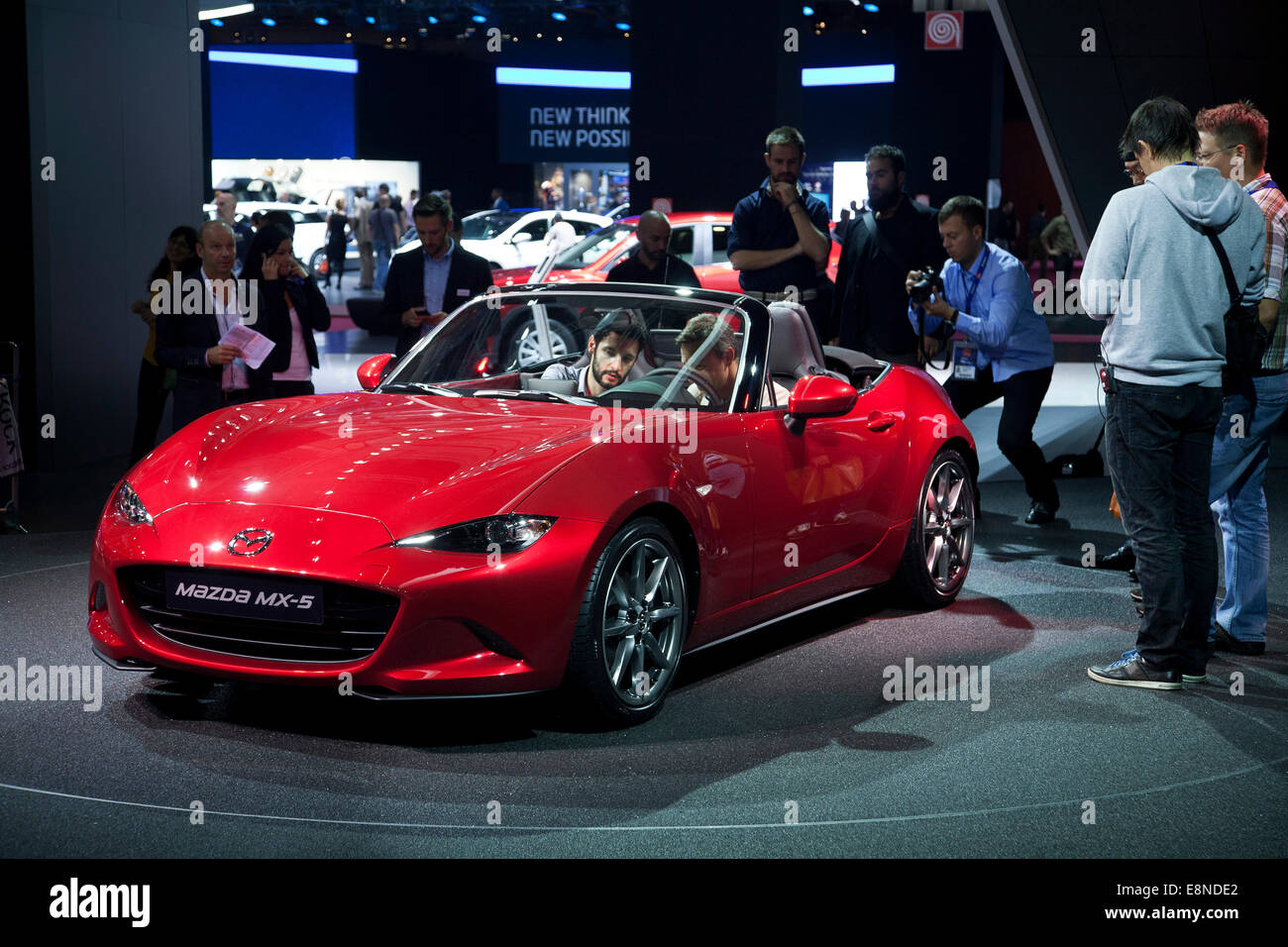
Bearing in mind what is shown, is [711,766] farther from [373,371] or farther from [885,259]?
[885,259]

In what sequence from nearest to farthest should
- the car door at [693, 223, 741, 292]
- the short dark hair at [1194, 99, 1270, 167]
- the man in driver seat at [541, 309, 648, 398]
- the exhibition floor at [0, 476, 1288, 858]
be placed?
the exhibition floor at [0, 476, 1288, 858], the short dark hair at [1194, 99, 1270, 167], the man in driver seat at [541, 309, 648, 398], the car door at [693, 223, 741, 292]

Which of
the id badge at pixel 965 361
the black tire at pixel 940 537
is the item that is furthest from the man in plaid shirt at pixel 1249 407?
the id badge at pixel 965 361

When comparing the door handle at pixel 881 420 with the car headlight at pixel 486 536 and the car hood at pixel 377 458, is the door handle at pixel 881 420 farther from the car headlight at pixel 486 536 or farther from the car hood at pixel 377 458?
the car headlight at pixel 486 536

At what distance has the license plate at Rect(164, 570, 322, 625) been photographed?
4.48 metres

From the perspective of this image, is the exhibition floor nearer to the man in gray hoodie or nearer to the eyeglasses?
the man in gray hoodie

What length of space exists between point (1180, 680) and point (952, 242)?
351 cm

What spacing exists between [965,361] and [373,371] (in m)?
3.97

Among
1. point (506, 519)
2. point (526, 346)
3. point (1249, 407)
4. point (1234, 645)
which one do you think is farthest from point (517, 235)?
point (506, 519)

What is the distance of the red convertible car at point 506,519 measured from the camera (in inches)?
177

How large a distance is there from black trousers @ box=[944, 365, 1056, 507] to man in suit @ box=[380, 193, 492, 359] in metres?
2.91

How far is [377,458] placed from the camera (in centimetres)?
490

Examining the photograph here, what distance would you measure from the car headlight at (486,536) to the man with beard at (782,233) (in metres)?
4.70

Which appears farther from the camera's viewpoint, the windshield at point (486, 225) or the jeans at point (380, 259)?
the jeans at point (380, 259)

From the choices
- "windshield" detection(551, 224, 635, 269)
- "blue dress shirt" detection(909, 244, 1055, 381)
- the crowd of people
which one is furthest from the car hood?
"windshield" detection(551, 224, 635, 269)
